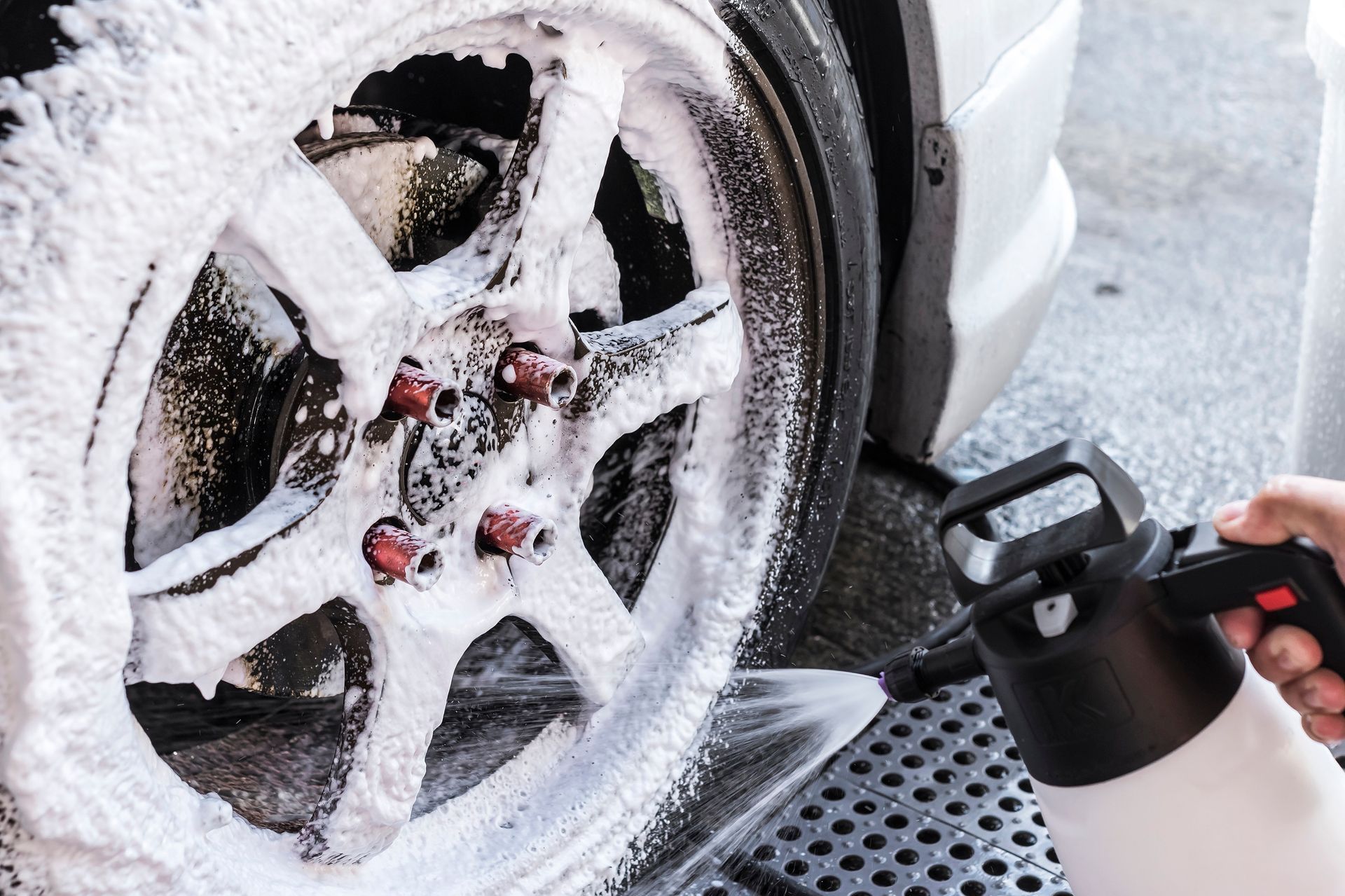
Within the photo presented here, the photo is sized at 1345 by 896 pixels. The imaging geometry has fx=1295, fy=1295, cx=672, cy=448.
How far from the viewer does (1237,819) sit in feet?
3.67

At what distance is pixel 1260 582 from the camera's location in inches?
41.0

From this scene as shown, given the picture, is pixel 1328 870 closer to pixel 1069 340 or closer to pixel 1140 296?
pixel 1069 340

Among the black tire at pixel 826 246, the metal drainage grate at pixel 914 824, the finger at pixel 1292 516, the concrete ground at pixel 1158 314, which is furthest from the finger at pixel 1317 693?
the concrete ground at pixel 1158 314

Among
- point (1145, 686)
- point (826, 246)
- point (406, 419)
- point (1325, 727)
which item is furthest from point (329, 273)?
point (1325, 727)

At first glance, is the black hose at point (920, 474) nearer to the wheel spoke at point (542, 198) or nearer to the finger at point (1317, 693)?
the finger at point (1317, 693)

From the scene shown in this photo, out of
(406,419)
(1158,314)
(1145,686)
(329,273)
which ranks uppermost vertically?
(329,273)

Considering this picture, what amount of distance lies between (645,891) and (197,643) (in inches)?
28.3

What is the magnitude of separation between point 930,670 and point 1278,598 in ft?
0.98

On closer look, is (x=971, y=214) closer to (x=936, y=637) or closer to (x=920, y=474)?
(x=936, y=637)

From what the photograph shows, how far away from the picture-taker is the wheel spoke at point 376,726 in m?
1.07

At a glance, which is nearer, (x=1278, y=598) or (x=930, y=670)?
(x=1278, y=598)

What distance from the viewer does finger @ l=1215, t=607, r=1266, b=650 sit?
110 centimetres

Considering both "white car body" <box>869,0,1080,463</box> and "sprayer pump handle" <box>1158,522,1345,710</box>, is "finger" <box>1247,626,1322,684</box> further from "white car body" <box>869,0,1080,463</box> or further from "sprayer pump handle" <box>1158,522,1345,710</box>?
"white car body" <box>869,0,1080,463</box>

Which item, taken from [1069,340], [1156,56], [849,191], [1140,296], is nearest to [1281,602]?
[849,191]
